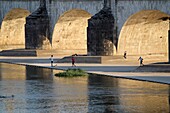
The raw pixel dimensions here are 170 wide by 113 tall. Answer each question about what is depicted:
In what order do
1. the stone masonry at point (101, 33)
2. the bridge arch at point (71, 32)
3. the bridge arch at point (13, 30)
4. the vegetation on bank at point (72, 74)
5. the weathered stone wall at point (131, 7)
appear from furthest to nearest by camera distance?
the bridge arch at point (13, 30) → the bridge arch at point (71, 32) → the stone masonry at point (101, 33) → the weathered stone wall at point (131, 7) → the vegetation on bank at point (72, 74)

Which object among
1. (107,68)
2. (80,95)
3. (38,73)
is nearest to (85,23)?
(107,68)

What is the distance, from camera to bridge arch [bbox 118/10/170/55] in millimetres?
56125

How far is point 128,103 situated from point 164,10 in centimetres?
2588

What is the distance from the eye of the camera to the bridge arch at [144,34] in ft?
184

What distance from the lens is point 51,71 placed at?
46.0 metres

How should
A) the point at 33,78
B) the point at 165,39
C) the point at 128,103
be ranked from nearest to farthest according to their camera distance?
the point at 128,103 → the point at 33,78 → the point at 165,39

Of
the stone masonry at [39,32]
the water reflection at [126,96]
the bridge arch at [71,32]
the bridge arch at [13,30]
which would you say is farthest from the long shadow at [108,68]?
the bridge arch at [13,30]

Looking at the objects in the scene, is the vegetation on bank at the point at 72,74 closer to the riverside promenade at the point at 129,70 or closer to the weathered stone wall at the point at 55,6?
the riverside promenade at the point at 129,70

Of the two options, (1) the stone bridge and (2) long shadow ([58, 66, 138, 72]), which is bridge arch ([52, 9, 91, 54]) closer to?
(1) the stone bridge

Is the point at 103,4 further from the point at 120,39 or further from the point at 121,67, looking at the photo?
the point at 121,67

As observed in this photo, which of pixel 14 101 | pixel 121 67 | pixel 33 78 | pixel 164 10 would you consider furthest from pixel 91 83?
pixel 164 10

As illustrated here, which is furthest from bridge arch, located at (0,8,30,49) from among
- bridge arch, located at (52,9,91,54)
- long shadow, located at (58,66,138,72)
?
long shadow, located at (58,66,138,72)

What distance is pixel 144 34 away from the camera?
5944cm

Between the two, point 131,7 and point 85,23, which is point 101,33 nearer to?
point 131,7
